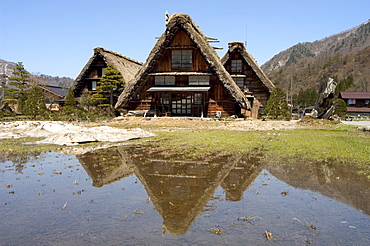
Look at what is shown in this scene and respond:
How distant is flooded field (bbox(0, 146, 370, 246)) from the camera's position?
12.3 feet

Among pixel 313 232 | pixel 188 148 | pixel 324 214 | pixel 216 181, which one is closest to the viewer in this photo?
pixel 313 232

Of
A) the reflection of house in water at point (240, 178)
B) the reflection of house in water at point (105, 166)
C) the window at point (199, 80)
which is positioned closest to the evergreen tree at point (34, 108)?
the window at point (199, 80)

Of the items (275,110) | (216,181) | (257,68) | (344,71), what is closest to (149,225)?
(216,181)

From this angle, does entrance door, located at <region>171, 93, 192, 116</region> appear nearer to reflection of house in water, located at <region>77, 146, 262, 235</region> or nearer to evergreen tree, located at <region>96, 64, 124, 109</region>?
evergreen tree, located at <region>96, 64, 124, 109</region>

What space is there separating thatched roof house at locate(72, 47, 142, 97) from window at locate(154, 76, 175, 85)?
5.43m

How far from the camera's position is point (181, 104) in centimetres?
2667

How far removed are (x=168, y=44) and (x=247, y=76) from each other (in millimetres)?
9824

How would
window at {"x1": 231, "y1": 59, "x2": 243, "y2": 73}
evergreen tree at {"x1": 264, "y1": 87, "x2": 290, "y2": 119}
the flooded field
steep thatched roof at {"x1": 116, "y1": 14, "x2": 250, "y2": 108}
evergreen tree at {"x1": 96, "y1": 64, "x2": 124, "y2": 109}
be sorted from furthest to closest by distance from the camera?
window at {"x1": 231, "y1": 59, "x2": 243, "y2": 73}
evergreen tree at {"x1": 96, "y1": 64, "x2": 124, "y2": 109}
evergreen tree at {"x1": 264, "y1": 87, "x2": 290, "y2": 119}
steep thatched roof at {"x1": 116, "y1": 14, "x2": 250, "y2": 108}
the flooded field

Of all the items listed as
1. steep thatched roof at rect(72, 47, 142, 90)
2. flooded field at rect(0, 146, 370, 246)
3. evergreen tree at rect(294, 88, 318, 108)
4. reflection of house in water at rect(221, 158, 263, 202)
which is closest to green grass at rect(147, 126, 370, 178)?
flooded field at rect(0, 146, 370, 246)

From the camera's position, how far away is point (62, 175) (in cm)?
679

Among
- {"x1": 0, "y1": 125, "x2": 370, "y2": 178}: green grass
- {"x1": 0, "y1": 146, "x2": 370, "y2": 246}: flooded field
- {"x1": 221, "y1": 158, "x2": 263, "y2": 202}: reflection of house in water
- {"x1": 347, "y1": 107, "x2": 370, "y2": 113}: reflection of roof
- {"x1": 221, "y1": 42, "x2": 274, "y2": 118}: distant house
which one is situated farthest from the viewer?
{"x1": 347, "y1": 107, "x2": 370, "y2": 113}: reflection of roof

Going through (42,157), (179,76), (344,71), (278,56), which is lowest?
(42,157)

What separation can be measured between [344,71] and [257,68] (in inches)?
2504

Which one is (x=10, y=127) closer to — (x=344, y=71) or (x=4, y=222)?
(x=4, y=222)
